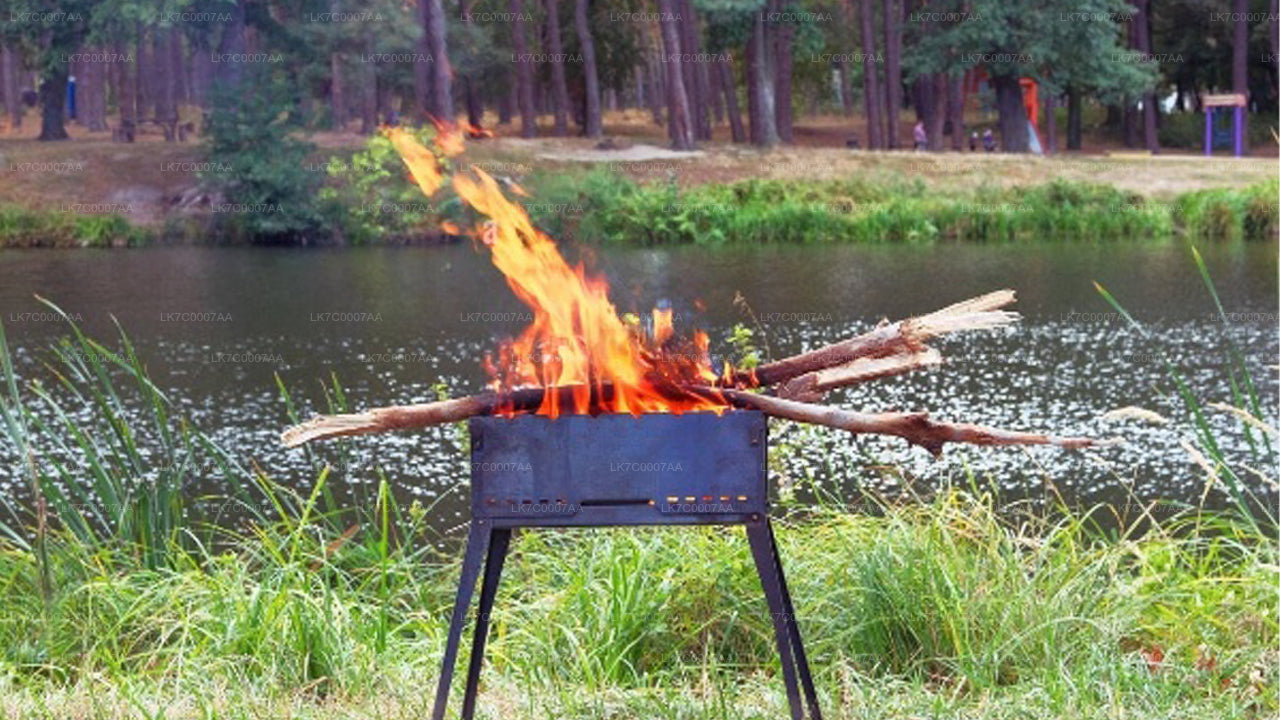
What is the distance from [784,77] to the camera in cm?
4150

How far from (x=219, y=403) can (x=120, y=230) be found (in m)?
Answer: 18.1

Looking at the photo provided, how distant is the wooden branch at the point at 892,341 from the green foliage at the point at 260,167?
27.3m

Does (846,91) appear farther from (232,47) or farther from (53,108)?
(53,108)

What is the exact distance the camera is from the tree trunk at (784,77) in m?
41.0

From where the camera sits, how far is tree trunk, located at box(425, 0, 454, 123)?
34938 mm

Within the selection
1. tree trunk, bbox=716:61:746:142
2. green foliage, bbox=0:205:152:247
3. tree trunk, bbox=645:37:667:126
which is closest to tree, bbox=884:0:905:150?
tree trunk, bbox=716:61:746:142

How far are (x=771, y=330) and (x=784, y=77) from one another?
79.8 ft

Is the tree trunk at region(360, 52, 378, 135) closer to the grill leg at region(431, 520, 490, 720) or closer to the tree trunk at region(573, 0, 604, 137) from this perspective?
the tree trunk at region(573, 0, 604, 137)

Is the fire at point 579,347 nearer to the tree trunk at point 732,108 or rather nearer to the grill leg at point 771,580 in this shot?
the grill leg at point 771,580

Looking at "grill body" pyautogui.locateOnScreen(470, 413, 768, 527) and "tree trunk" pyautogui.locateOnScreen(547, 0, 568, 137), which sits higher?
"tree trunk" pyautogui.locateOnScreen(547, 0, 568, 137)

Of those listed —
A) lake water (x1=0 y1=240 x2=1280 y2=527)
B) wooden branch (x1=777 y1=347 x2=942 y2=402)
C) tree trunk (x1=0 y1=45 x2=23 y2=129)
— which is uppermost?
tree trunk (x1=0 y1=45 x2=23 y2=129)

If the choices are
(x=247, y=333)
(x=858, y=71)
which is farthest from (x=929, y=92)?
(x=247, y=333)

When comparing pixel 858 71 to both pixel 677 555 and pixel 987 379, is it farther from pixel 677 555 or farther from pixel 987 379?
pixel 677 555

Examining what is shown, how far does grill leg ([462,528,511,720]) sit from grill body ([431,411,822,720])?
185 mm
